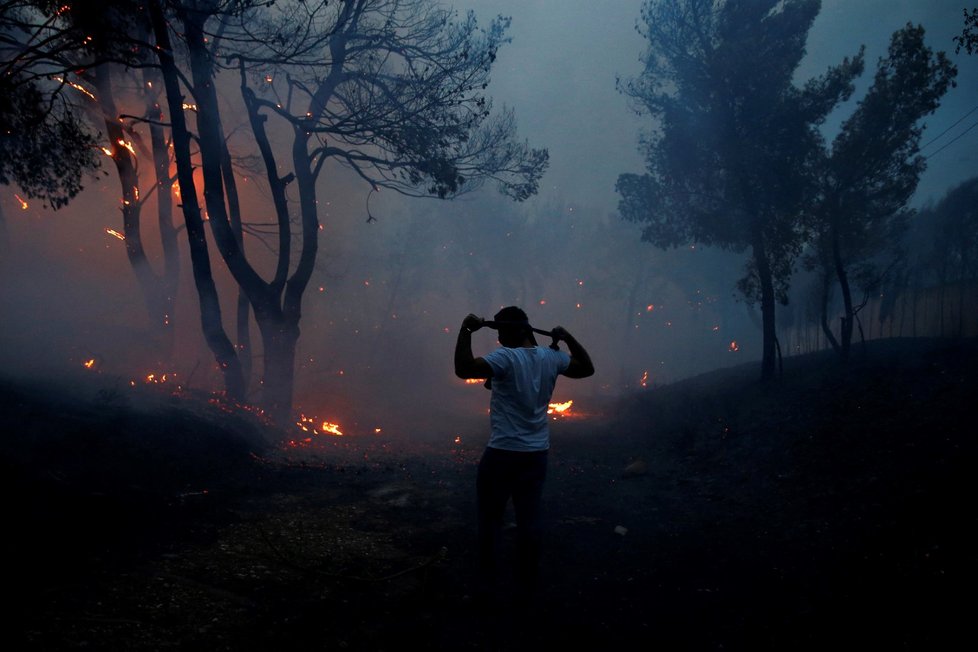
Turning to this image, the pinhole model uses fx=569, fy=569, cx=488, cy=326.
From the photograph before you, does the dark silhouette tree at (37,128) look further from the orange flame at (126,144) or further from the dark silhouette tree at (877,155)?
the dark silhouette tree at (877,155)

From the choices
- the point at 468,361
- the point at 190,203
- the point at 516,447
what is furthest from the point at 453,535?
the point at 190,203

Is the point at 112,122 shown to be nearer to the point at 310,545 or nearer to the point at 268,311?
the point at 268,311

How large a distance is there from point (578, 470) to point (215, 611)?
831 centimetres

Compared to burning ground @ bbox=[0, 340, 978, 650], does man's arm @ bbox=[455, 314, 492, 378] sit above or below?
above

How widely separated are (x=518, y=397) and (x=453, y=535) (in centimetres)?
292

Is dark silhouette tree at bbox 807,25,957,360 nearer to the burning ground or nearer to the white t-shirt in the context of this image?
the burning ground

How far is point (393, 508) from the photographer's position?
788 centimetres

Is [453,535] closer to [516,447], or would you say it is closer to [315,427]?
[516,447]

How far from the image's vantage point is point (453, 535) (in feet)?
22.0

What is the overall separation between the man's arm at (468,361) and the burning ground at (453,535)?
1.67 metres

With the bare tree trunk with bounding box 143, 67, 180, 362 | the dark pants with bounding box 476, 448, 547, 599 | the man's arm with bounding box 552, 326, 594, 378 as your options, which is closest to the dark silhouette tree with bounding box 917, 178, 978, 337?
the man's arm with bounding box 552, 326, 594, 378

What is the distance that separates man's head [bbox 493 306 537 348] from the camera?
4.69 meters

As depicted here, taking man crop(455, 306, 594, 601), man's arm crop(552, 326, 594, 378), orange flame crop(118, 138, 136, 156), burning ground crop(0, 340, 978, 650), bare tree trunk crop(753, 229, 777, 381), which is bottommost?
burning ground crop(0, 340, 978, 650)

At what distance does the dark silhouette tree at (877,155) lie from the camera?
642 inches
